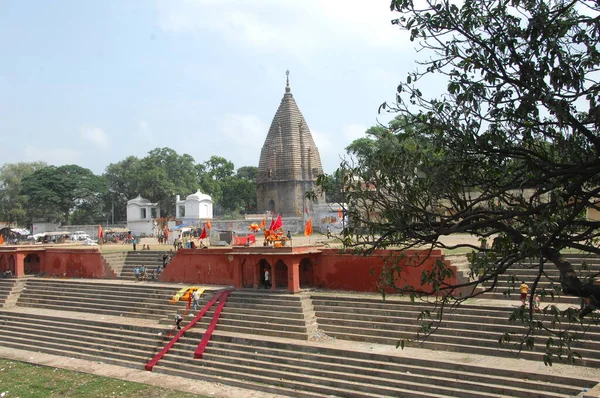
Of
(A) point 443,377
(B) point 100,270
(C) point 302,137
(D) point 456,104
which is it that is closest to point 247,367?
(A) point 443,377

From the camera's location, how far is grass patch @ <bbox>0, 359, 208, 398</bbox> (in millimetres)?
12789

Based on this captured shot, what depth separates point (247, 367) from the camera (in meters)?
13.6

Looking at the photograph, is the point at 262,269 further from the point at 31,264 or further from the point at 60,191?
the point at 60,191

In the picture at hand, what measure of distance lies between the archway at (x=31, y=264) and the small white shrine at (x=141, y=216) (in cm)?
1307

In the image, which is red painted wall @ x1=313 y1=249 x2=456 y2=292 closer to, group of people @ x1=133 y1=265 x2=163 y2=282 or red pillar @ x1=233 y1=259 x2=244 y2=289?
red pillar @ x1=233 y1=259 x2=244 y2=289

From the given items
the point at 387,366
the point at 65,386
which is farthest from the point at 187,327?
the point at 387,366

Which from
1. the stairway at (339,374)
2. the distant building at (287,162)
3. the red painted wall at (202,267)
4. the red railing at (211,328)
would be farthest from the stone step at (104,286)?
the distant building at (287,162)

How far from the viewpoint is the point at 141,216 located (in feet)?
138

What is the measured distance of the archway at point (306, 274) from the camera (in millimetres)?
17953

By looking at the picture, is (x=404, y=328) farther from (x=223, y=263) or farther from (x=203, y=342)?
(x=223, y=263)

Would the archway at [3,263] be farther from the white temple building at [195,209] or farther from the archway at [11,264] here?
the white temple building at [195,209]

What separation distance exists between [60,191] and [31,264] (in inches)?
963

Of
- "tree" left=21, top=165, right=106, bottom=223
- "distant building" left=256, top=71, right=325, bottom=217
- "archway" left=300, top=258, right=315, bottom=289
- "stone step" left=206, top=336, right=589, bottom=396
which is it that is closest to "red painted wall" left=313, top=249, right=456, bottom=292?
"archway" left=300, top=258, right=315, bottom=289

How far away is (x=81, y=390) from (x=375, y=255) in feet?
26.9
